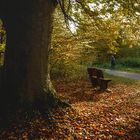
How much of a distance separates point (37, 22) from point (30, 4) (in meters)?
0.44

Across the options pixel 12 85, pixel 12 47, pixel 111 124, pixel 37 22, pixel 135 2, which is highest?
pixel 135 2

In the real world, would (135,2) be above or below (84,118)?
above

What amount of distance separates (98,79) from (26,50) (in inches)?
310

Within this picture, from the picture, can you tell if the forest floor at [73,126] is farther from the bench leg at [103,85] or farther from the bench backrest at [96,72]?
the bench backrest at [96,72]

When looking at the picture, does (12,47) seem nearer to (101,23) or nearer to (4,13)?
(4,13)

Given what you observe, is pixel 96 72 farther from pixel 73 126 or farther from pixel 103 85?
pixel 73 126

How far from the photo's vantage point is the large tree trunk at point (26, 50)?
7473 millimetres

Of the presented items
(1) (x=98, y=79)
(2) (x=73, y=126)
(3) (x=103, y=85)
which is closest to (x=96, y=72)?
(1) (x=98, y=79)

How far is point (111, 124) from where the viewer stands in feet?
25.9

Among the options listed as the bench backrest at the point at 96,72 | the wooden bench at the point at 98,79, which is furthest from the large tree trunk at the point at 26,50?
the bench backrest at the point at 96,72

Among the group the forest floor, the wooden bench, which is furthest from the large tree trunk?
the wooden bench

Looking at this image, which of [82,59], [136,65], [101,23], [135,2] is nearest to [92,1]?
[101,23]

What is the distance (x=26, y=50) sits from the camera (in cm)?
751

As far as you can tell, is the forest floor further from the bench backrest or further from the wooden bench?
the bench backrest
